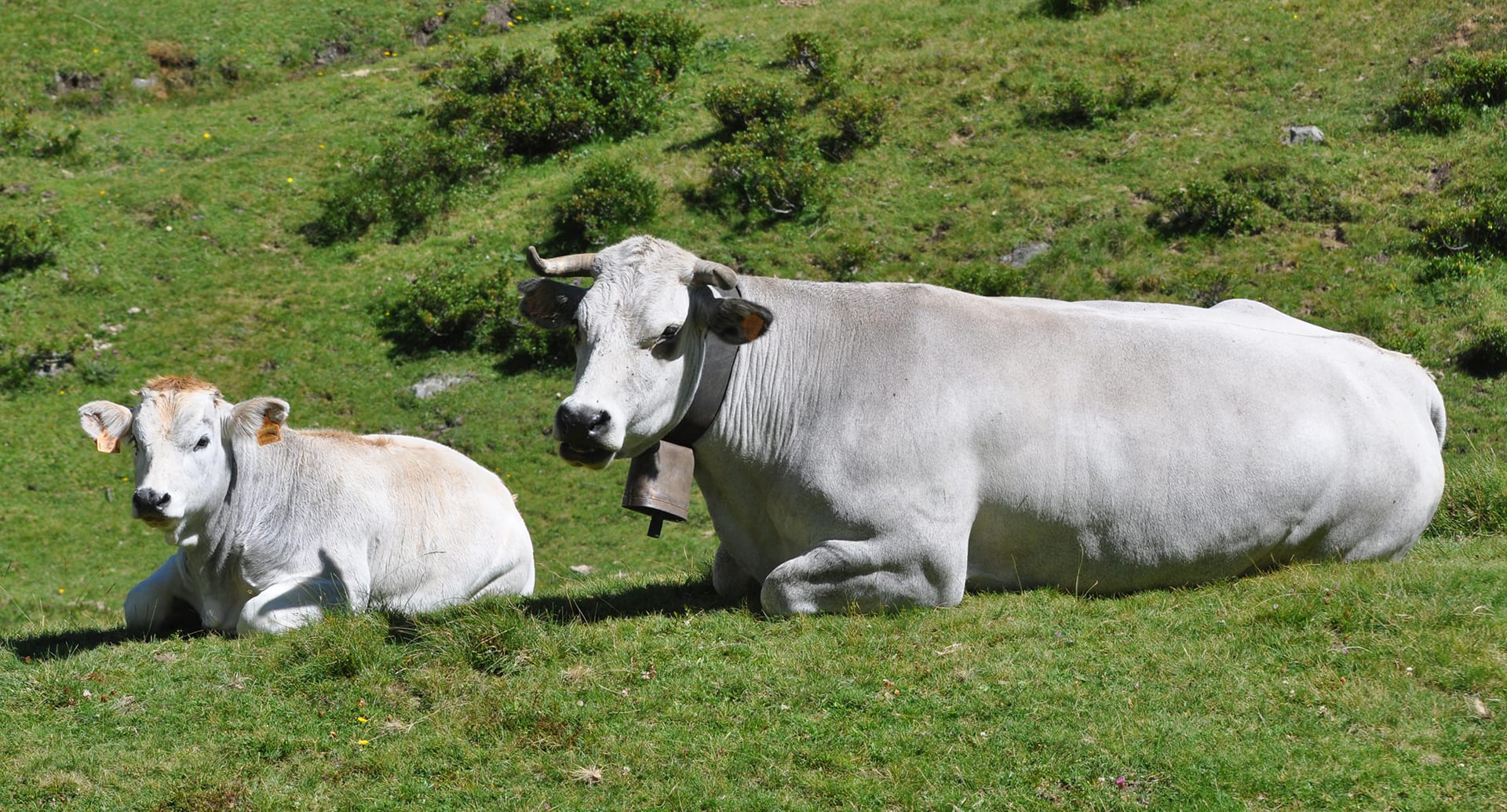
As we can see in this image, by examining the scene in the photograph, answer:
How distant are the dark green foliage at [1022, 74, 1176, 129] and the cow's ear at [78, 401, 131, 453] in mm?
19708

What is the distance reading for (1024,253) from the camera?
2144 centimetres

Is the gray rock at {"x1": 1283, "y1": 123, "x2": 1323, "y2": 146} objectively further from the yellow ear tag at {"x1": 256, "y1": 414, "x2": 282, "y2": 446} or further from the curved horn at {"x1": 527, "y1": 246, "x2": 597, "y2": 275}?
the yellow ear tag at {"x1": 256, "y1": 414, "x2": 282, "y2": 446}

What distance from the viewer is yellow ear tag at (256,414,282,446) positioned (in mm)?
9227

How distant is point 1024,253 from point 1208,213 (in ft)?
9.69

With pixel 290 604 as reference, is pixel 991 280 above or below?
below

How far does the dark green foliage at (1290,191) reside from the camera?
2092cm

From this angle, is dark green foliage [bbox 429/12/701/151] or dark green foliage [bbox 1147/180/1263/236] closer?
dark green foliage [bbox 1147/180/1263/236]

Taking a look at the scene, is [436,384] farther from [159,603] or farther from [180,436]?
[180,436]

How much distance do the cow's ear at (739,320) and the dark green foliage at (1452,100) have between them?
62.4 ft

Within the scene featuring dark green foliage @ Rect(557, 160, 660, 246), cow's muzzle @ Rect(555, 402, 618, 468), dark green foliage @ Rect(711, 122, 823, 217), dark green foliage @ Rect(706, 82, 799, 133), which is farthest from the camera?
dark green foliage @ Rect(706, 82, 799, 133)

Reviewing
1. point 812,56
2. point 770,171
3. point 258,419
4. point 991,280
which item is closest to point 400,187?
point 770,171

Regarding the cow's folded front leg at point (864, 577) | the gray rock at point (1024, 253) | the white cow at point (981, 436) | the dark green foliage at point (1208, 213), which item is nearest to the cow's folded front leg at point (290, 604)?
the white cow at point (981, 436)

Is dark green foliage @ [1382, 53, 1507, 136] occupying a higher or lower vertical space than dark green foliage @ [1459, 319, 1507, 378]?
higher

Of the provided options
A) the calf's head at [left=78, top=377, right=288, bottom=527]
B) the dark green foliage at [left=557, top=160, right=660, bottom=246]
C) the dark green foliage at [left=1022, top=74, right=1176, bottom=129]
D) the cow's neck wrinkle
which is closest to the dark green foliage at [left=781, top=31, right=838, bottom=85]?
the dark green foliage at [left=1022, top=74, right=1176, bottom=129]
